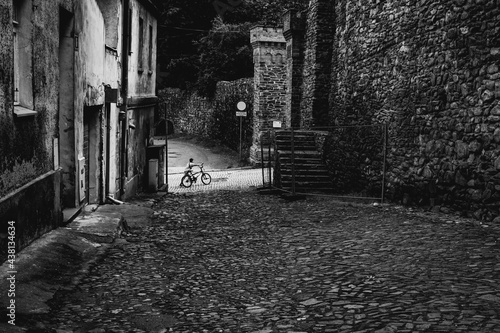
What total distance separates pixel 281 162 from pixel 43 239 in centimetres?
1039

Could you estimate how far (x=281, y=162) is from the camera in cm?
1678

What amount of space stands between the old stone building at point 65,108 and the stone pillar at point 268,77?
38.7 feet

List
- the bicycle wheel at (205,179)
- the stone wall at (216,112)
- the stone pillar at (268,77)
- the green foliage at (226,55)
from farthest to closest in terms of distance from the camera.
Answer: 1. the green foliage at (226,55)
2. the stone wall at (216,112)
3. the stone pillar at (268,77)
4. the bicycle wheel at (205,179)

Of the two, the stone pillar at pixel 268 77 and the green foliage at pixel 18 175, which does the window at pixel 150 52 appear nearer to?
A: the stone pillar at pixel 268 77

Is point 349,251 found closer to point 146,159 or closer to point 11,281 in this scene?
point 11,281

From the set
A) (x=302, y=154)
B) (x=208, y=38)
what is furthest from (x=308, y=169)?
(x=208, y=38)

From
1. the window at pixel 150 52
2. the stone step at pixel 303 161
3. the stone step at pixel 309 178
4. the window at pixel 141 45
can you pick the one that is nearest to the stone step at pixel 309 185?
the stone step at pixel 309 178

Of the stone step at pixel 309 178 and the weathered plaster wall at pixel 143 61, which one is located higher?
the weathered plaster wall at pixel 143 61

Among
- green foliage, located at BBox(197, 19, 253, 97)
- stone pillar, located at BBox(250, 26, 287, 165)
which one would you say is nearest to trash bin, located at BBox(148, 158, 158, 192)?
stone pillar, located at BBox(250, 26, 287, 165)

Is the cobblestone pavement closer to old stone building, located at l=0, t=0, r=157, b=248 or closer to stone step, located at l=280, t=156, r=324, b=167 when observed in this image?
old stone building, located at l=0, t=0, r=157, b=248

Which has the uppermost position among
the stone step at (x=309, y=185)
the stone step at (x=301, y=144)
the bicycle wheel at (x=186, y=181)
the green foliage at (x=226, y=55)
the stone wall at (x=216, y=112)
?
the green foliage at (x=226, y=55)

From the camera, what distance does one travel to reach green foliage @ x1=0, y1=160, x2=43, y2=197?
5.83 metres

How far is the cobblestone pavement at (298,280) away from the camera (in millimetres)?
4930

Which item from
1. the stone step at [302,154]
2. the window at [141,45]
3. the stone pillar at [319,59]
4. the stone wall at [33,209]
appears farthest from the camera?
the stone pillar at [319,59]
